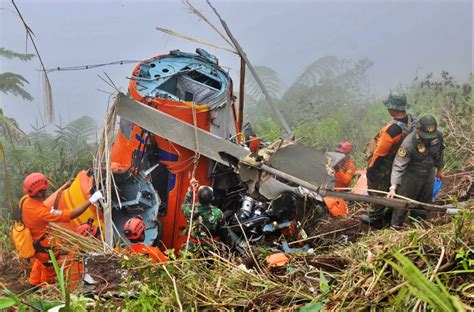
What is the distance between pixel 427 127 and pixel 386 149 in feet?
2.25

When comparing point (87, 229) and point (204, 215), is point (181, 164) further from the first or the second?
point (87, 229)

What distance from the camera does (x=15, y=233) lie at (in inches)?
267

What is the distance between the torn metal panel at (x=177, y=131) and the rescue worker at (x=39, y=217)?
4.02 feet

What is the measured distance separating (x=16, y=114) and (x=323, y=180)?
10543 mm

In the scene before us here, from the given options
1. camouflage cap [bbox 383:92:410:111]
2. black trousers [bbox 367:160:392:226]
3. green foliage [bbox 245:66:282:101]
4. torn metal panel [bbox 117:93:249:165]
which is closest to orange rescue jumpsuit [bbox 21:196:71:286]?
torn metal panel [bbox 117:93:249:165]

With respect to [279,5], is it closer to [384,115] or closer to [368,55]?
[368,55]

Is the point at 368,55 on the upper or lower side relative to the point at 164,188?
upper

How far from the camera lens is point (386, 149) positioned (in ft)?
23.6

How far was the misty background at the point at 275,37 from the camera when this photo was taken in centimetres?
1538

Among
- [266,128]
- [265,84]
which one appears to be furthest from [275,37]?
[266,128]

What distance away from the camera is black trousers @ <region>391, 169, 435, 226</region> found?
6957 millimetres

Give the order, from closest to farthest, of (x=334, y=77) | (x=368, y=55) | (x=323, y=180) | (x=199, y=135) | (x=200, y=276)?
(x=200, y=276) → (x=323, y=180) → (x=199, y=135) → (x=334, y=77) → (x=368, y=55)

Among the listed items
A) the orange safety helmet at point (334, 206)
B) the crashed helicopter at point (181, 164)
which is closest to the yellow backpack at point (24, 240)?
the crashed helicopter at point (181, 164)

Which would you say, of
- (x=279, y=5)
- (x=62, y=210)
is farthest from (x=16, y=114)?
(x=279, y=5)
